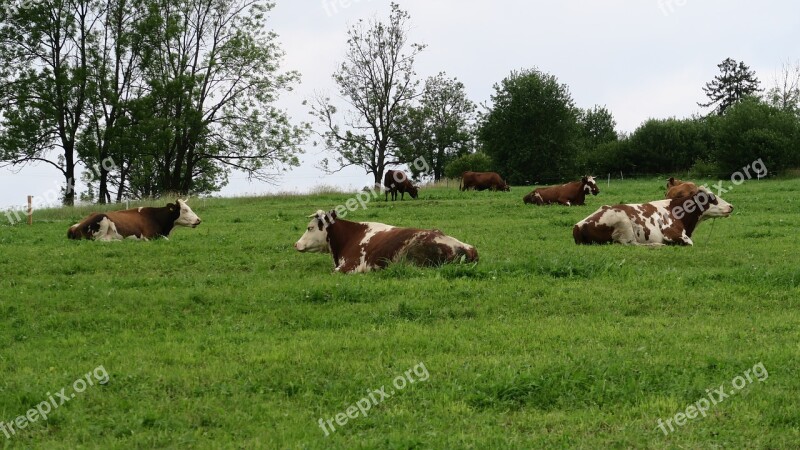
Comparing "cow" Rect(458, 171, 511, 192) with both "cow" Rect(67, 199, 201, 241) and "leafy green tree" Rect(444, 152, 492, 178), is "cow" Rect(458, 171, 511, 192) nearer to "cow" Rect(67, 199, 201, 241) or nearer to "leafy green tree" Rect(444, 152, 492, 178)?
"leafy green tree" Rect(444, 152, 492, 178)

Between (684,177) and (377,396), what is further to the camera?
(684,177)

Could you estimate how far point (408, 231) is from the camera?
13234 millimetres

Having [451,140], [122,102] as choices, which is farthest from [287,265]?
[451,140]

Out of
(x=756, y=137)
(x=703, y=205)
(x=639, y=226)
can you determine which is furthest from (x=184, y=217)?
(x=756, y=137)

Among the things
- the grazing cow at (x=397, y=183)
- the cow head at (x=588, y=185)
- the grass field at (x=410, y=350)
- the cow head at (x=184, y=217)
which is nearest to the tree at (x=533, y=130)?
the grazing cow at (x=397, y=183)

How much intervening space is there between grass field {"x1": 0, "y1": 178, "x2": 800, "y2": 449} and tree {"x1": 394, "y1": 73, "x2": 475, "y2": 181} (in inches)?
2146

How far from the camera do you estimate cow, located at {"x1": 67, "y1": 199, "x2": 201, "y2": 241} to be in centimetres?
1894

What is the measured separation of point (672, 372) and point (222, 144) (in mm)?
46741

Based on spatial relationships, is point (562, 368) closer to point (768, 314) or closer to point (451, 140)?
point (768, 314)

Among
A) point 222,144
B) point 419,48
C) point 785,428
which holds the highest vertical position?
point 419,48

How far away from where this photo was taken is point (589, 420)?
19.6 ft
